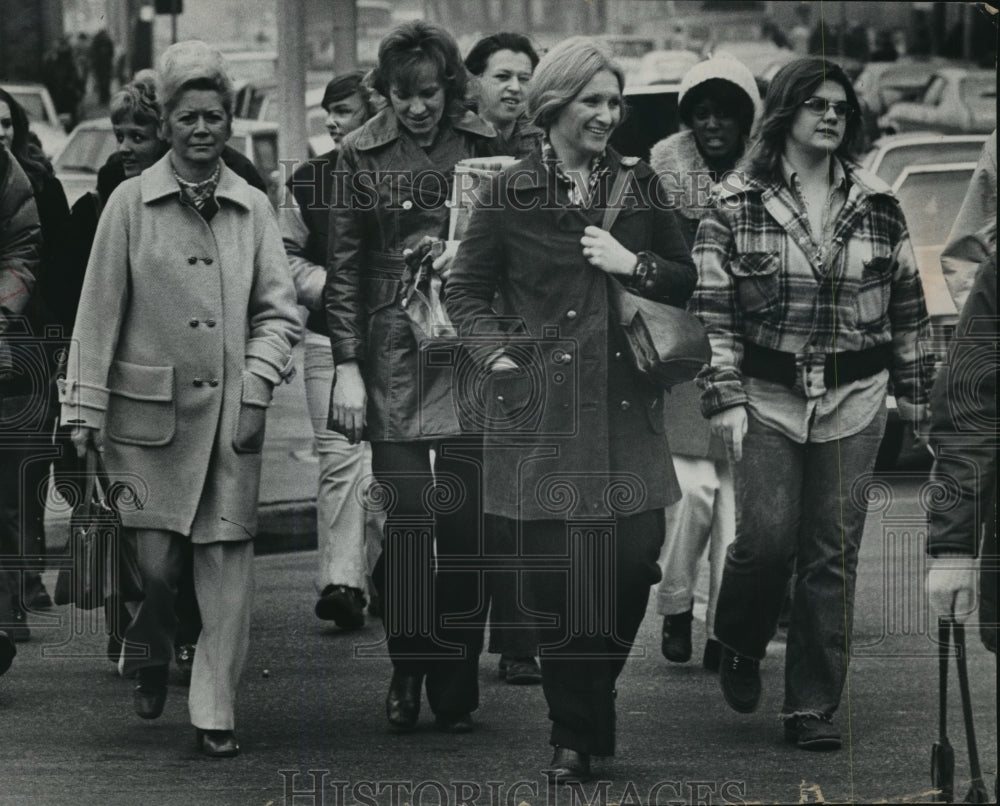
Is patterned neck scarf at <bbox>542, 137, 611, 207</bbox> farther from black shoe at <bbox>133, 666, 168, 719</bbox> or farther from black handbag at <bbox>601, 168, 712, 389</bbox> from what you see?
black shoe at <bbox>133, 666, 168, 719</bbox>

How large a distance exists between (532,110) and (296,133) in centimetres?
260

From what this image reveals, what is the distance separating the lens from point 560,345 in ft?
20.5

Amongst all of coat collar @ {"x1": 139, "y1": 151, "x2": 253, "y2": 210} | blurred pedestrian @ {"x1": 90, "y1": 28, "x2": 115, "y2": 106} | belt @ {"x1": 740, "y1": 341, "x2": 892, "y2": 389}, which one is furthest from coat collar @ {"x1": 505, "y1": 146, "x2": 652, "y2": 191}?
blurred pedestrian @ {"x1": 90, "y1": 28, "x2": 115, "y2": 106}

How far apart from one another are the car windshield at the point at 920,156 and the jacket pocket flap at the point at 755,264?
256 centimetres

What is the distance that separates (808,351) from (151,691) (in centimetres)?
213

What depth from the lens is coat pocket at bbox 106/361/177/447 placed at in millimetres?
6422

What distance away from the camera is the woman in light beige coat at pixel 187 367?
6.40 metres

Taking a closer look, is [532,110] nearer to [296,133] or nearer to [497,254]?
[497,254]

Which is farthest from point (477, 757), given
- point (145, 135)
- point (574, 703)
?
point (145, 135)

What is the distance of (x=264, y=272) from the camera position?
655 centimetres

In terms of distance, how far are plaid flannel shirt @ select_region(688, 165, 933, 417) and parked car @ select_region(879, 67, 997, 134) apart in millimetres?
6111

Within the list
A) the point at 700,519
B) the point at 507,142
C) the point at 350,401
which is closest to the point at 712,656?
the point at 700,519

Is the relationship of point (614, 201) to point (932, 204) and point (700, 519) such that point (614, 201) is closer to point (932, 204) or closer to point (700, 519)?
point (700, 519)

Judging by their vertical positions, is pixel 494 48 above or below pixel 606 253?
above
